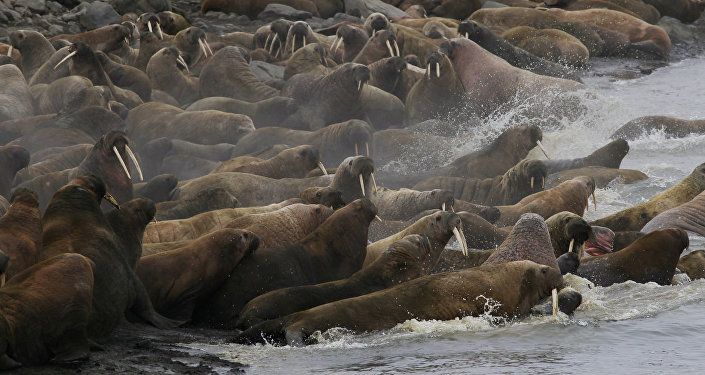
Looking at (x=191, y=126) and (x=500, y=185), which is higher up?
(x=191, y=126)

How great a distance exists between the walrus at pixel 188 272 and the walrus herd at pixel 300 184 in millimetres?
17

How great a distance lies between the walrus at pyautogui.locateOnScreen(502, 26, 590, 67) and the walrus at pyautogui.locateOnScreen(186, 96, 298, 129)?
787 centimetres

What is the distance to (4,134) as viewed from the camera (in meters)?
13.5

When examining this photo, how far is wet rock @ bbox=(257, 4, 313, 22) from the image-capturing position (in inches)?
904

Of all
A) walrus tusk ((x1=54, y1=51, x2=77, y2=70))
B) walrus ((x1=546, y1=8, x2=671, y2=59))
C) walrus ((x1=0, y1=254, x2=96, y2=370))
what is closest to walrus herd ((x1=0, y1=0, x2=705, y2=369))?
walrus ((x1=0, y1=254, x2=96, y2=370))

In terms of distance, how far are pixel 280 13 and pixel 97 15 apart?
4.03 m

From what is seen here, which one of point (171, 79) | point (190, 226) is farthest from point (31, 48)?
point (190, 226)

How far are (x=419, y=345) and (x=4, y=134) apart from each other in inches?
335

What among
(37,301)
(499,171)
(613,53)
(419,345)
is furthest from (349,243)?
(613,53)

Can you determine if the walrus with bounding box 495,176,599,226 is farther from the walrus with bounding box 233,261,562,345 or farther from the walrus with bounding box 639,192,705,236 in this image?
the walrus with bounding box 233,261,562,345

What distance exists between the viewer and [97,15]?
70.5ft

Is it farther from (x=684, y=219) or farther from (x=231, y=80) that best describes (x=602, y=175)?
(x=231, y=80)

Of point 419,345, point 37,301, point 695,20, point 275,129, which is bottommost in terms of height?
point 695,20

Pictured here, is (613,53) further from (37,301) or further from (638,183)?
(37,301)
